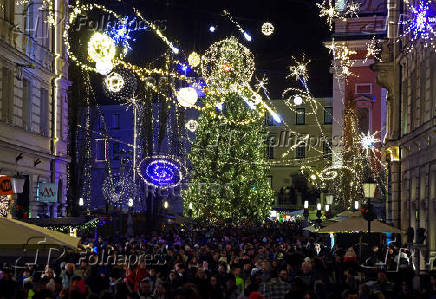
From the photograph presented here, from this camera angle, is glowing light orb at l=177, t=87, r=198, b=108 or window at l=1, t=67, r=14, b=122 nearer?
window at l=1, t=67, r=14, b=122

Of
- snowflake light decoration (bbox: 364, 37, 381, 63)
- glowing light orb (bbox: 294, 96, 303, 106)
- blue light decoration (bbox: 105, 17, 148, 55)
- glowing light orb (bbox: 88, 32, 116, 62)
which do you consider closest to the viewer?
glowing light orb (bbox: 88, 32, 116, 62)

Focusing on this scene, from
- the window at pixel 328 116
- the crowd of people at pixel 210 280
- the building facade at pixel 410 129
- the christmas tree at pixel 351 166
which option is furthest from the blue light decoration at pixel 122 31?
the window at pixel 328 116

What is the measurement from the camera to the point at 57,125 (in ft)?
126

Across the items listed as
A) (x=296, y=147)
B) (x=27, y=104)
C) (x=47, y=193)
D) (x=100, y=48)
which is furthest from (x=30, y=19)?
(x=296, y=147)

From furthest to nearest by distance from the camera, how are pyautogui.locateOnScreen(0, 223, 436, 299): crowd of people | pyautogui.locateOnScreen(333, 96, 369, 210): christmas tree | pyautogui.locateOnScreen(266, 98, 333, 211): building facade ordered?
pyautogui.locateOnScreen(266, 98, 333, 211): building facade, pyautogui.locateOnScreen(333, 96, 369, 210): christmas tree, pyautogui.locateOnScreen(0, 223, 436, 299): crowd of people

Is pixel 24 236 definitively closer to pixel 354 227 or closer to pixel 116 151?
pixel 354 227

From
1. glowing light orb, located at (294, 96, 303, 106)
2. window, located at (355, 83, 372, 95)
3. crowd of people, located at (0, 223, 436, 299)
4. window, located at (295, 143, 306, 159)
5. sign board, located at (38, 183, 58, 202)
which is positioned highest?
glowing light orb, located at (294, 96, 303, 106)

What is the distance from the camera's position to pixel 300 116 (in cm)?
8581

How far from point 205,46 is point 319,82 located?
45.9 ft

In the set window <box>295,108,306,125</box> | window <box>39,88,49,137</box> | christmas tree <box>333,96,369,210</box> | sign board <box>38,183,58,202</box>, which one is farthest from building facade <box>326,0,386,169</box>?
sign board <box>38,183,58,202</box>

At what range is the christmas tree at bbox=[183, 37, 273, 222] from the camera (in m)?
63.6

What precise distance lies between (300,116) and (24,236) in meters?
71.8

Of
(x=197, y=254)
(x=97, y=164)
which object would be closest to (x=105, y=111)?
(x=97, y=164)

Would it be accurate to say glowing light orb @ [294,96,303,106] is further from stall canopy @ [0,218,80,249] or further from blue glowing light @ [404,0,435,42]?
stall canopy @ [0,218,80,249]
